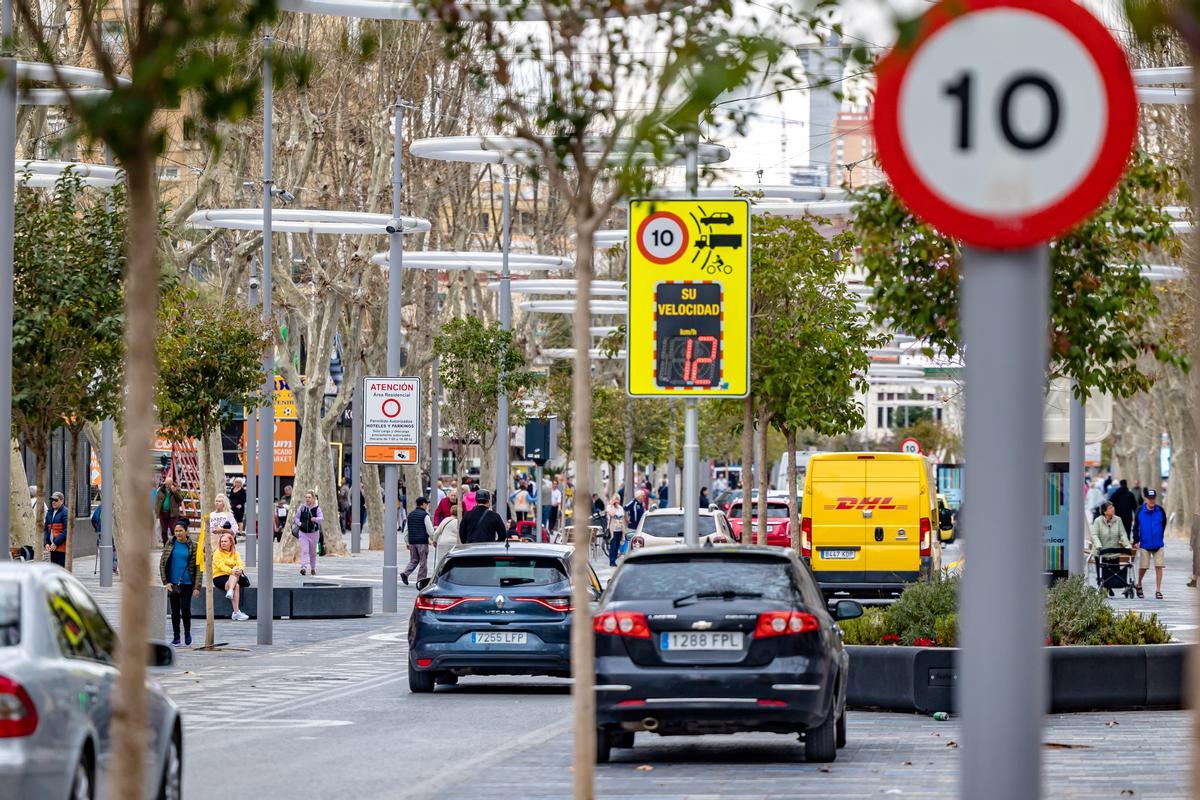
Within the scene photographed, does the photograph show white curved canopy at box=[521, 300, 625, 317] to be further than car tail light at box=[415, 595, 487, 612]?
Yes

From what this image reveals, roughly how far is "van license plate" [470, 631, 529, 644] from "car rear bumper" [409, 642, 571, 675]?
8 cm

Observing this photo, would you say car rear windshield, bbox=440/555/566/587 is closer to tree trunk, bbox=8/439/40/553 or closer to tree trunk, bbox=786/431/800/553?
tree trunk, bbox=786/431/800/553

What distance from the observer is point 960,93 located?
4152 millimetres

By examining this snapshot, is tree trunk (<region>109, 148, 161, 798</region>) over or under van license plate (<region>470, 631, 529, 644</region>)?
over

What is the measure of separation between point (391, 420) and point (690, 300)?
1226 cm

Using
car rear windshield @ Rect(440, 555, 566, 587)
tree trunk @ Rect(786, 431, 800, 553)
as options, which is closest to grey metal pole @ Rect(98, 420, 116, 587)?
tree trunk @ Rect(786, 431, 800, 553)

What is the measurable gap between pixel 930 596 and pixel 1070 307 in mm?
2741

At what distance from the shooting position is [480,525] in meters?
31.9

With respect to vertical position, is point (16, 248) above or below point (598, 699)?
above

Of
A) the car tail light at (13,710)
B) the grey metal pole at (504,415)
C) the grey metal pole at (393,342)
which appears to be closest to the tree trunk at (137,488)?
the car tail light at (13,710)

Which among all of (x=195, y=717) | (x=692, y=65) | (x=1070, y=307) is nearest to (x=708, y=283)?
(x=1070, y=307)

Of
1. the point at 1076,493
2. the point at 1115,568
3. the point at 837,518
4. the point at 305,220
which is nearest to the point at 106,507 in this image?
the point at 305,220

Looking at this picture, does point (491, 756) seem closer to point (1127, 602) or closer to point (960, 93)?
point (960, 93)

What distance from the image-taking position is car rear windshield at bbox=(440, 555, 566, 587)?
69.6ft
